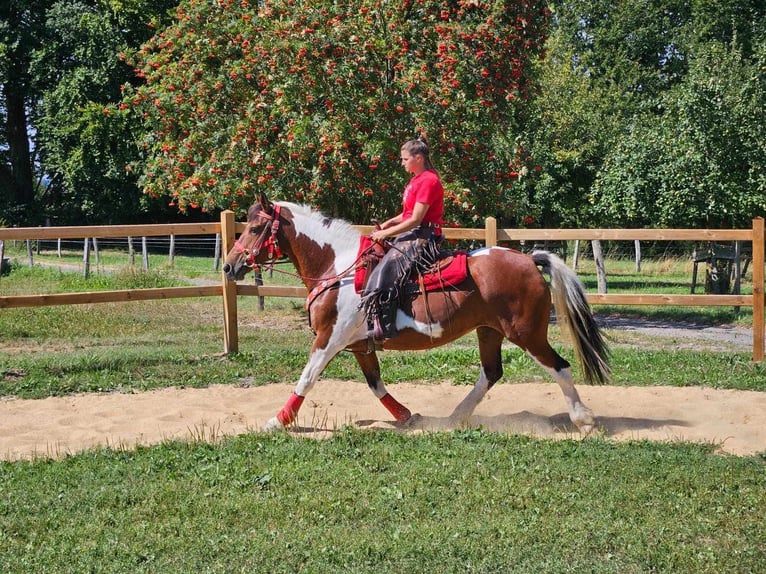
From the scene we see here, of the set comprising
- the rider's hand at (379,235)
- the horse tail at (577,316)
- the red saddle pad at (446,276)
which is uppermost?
the rider's hand at (379,235)

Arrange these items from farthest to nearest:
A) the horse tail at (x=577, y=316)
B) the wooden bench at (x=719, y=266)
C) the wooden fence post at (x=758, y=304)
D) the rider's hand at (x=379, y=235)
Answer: the wooden bench at (x=719, y=266) < the wooden fence post at (x=758, y=304) < the horse tail at (x=577, y=316) < the rider's hand at (x=379, y=235)

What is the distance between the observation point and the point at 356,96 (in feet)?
44.4

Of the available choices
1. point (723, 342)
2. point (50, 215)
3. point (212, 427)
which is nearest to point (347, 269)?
point (212, 427)

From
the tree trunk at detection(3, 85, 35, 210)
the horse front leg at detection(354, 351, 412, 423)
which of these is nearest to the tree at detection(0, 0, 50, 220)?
the tree trunk at detection(3, 85, 35, 210)

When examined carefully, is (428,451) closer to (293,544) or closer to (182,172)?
(293,544)

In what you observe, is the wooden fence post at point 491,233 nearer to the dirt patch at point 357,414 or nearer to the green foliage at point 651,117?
the dirt patch at point 357,414

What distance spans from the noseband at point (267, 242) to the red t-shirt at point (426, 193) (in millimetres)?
1159

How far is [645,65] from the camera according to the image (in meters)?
40.5

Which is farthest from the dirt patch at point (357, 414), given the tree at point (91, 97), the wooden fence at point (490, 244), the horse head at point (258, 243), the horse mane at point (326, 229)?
the tree at point (91, 97)

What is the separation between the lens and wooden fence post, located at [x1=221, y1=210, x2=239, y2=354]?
10.9 meters

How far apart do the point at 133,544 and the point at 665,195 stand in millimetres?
18448

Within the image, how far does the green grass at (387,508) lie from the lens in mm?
4438

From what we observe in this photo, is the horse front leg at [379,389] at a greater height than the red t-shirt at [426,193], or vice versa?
the red t-shirt at [426,193]

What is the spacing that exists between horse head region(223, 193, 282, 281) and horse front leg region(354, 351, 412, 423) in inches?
47.7
